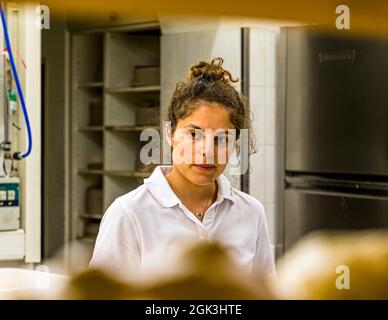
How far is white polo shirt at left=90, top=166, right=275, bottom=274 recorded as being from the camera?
0.89 meters

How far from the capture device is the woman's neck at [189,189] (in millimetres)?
924

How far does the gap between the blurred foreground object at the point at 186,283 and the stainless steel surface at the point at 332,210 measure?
91 centimetres

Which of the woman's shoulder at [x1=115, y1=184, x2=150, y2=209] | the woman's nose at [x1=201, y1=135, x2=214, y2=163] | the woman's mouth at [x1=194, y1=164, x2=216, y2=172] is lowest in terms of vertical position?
the woman's shoulder at [x1=115, y1=184, x2=150, y2=209]

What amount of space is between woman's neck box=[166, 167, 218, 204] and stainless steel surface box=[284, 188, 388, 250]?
2.93 feet

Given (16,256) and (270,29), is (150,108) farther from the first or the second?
(16,256)

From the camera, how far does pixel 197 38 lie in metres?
0.96

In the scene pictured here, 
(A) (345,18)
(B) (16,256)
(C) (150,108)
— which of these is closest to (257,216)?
(C) (150,108)

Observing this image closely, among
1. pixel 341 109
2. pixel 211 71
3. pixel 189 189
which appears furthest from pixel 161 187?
pixel 341 109

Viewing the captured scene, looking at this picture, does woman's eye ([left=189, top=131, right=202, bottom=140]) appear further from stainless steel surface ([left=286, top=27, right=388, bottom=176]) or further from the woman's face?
stainless steel surface ([left=286, top=27, right=388, bottom=176])

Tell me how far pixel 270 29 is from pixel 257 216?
284 millimetres

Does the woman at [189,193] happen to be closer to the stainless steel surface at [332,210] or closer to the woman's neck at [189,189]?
the woman's neck at [189,189]

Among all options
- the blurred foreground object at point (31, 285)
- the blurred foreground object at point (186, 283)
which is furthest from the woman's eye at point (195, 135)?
the blurred foreground object at point (31, 285)

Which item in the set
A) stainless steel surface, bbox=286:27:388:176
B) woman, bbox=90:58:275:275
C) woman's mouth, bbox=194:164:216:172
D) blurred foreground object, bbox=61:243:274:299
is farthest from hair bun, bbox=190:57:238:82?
stainless steel surface, bbox=286:27:388:176

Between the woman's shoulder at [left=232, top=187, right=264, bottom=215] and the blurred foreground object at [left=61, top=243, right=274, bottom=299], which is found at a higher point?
the woman's shoulder at [left=232, top=187, right=264, bottom=215]
